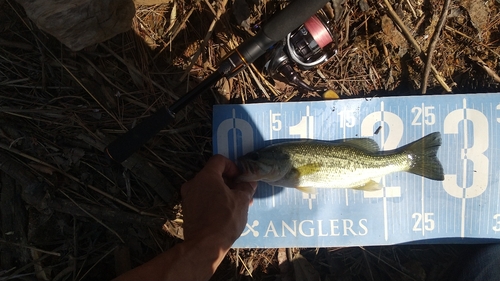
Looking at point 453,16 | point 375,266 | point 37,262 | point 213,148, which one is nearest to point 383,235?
point 375,266

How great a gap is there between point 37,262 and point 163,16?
2.42m

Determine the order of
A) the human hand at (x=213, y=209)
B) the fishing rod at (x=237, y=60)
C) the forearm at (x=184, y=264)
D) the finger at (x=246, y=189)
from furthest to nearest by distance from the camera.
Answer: the finger at (x=246, y=189) < the fishing rod at (x=237, y=60) < the human hand at (x=213, y=209) < the forearm at (x=184, y=264)

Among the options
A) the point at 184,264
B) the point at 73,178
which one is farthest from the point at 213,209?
the point at 73,178

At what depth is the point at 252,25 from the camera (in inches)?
124

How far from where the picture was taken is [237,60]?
273cm

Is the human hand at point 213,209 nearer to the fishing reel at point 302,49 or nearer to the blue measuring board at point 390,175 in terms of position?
the blue measuring board at point 390,175

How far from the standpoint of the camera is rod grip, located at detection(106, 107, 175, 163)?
2.67 metres

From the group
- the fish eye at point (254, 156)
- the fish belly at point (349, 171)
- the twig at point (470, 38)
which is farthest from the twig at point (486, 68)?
the fish eye at point (254, 156)

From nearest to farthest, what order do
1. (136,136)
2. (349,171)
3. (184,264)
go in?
1. (184,264)
2. (136,136)
3. (349,171)

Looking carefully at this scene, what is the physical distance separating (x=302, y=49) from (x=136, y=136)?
152cm

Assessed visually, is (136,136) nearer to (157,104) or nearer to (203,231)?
(157,104)

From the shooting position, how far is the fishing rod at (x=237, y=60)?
8.33ft

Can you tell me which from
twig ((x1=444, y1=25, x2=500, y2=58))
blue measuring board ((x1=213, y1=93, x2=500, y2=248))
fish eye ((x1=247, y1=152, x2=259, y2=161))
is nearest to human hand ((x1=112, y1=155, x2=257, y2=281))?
fish eye ((x1=247, y1=152, x2=259, y2=161))

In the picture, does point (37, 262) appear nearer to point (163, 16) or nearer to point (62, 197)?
point (62, 197)
